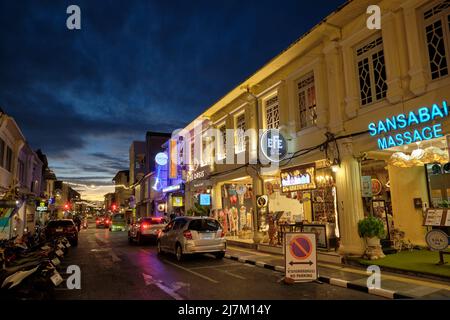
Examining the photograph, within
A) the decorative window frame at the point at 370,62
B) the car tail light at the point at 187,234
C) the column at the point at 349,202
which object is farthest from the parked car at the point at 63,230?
the decorative window frame at the point at 370,62

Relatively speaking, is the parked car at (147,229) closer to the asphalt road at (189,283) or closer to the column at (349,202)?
the asphalt road at (189,283)

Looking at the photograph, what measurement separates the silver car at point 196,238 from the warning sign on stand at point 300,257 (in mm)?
4529

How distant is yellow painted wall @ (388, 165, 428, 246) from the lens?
1288 centimetres

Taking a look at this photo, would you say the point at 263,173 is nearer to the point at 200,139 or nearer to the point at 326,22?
the point at 326,22

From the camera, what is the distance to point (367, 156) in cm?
1154

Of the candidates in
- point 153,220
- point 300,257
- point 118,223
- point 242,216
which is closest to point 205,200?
point 242,216

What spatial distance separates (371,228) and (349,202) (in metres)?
1.10

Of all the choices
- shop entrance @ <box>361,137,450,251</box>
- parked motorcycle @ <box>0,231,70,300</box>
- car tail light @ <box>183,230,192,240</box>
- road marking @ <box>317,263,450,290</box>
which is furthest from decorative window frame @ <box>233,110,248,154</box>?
parked motorcycle @ <box>0,231,70,300</box>

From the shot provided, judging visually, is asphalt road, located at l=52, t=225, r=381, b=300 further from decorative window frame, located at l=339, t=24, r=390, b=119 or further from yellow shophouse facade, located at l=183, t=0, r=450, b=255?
decorative window frame, located at l=339, t=24, r=390, b=119

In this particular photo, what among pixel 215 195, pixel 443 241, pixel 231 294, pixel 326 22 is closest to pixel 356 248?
pixel 443 241

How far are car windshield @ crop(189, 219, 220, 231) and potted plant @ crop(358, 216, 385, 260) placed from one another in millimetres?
5223

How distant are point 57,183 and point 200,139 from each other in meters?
47.0

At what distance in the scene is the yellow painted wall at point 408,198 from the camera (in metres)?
12.9

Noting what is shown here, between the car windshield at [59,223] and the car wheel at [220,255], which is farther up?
the car windshield at [59,223]
